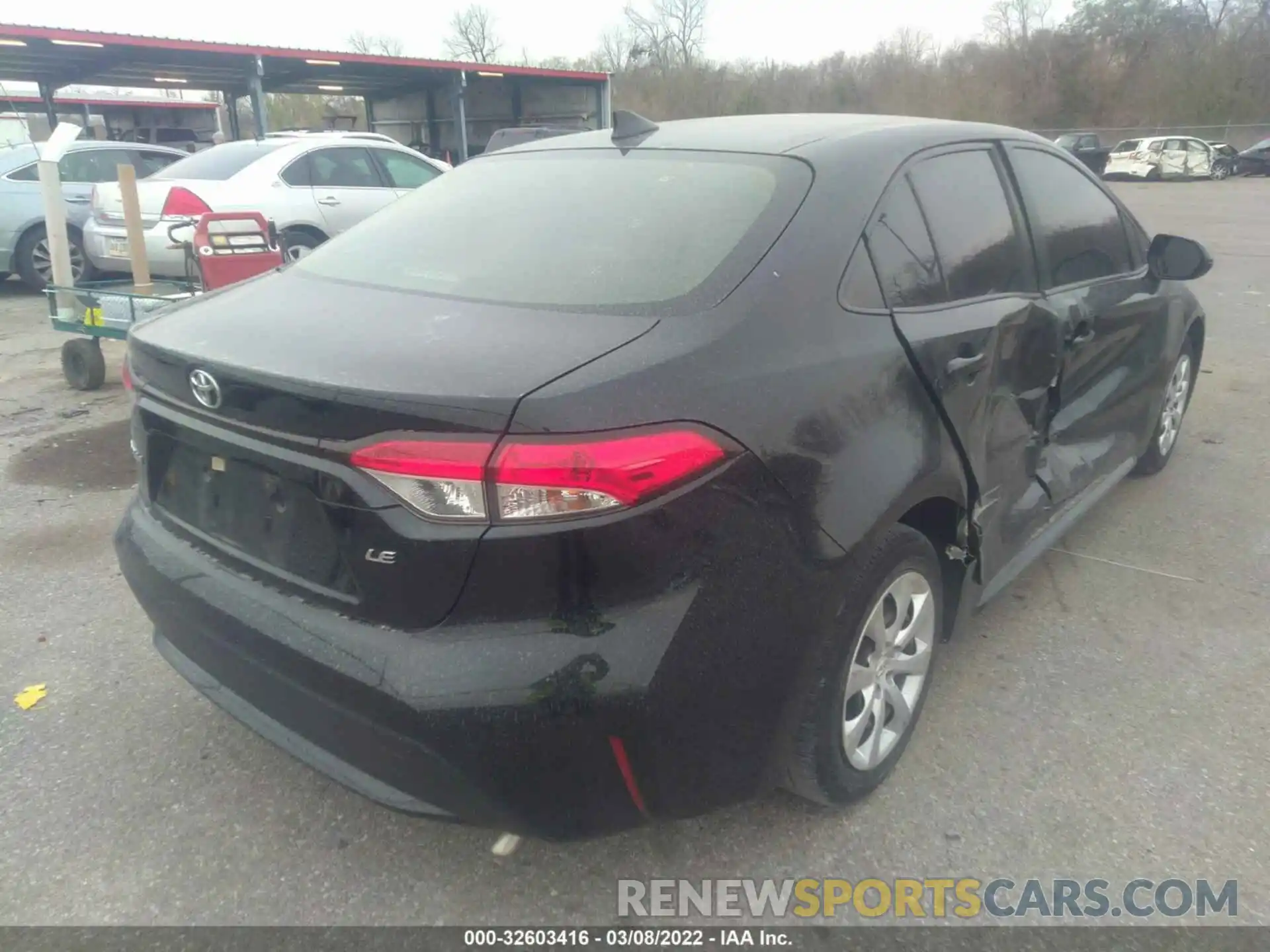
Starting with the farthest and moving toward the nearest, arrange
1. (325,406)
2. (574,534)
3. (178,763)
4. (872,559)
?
1. (178,763)
2. (872,559)
3. (325,406)
4. (574,534)

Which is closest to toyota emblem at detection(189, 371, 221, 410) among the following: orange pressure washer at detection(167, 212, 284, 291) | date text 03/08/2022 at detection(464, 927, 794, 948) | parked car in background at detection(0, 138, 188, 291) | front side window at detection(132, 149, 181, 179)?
date text 03/08/2022 at detection(464, 927, 794, 948)

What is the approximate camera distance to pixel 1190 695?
2.95 m

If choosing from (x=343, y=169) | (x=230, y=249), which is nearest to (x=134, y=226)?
(x=230, y=249)

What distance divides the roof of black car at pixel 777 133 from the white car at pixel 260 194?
5.94m

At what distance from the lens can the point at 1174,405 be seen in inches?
185

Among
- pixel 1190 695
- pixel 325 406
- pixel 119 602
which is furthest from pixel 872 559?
pixel 119 602

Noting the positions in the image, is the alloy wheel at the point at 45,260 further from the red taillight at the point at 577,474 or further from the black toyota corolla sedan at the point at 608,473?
the red taillight at the point at 577,474

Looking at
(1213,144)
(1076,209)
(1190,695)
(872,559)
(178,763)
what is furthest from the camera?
(1213,144)

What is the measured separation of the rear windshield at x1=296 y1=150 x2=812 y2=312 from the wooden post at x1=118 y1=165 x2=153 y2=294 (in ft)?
13.8

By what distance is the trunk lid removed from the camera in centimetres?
177

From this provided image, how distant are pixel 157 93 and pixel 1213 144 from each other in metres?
37.3

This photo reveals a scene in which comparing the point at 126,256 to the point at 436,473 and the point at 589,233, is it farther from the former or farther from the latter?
the point at 436,473

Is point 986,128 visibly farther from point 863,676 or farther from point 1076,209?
point 863,676

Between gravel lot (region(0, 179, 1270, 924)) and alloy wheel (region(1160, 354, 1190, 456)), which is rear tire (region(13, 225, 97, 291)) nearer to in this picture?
gravel lot (region(0, 179, 1270, 924))
